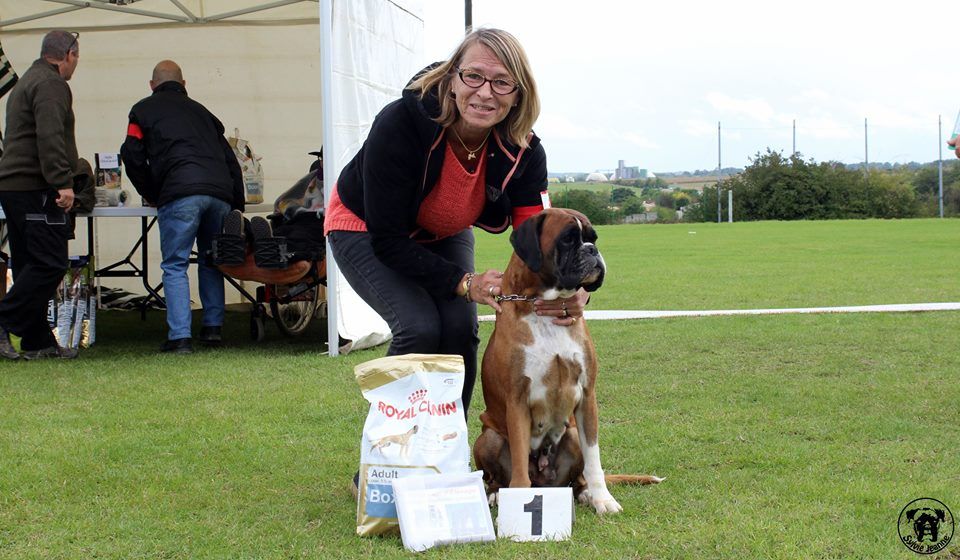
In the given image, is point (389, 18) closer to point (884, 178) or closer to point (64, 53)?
point (64, 53)

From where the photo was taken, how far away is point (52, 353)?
7.55m

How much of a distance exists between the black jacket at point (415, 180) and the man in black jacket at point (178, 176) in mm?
4116

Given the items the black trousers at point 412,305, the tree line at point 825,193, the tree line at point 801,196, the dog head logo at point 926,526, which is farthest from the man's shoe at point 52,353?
the tree line at point 825,193

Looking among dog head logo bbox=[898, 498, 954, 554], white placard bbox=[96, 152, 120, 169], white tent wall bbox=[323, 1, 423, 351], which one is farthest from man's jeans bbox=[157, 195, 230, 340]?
dog head logo bbox=[898, 498, 954, 554]

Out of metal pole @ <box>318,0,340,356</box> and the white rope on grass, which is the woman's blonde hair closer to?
metal pole @ <box>318,0,340,356</box>

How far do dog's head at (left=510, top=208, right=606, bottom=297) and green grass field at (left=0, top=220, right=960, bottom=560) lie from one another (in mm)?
813

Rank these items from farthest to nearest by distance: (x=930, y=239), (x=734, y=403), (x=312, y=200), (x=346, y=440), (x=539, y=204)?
(x=930, y=239) < (x=312, y=200) < (x=734, y=403) < (x=346, y=440) < (x=539, y=204)

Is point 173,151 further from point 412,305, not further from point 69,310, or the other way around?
point 412,305

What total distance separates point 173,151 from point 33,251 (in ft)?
3.95

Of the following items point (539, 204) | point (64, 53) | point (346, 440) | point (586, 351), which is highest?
point (64, 53)

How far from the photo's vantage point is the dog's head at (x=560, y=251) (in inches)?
131

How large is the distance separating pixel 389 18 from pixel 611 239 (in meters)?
19.6

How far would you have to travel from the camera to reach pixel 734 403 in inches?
215

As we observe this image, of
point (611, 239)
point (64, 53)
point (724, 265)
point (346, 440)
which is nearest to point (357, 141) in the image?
point (64, 53)
